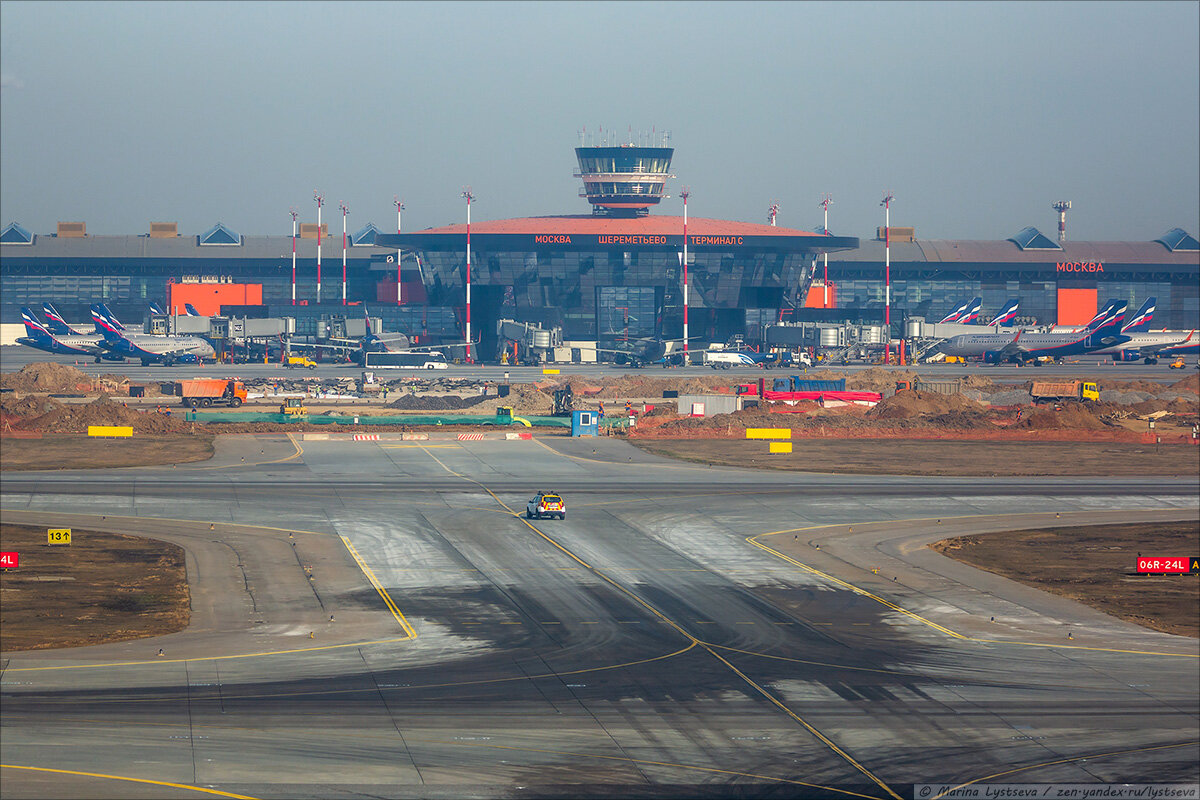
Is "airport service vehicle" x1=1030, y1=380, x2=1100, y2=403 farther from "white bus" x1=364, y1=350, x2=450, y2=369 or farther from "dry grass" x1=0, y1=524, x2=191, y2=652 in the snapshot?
"dry grass" x1=0, y1=524, x2=191, y2=652

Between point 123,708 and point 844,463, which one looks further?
point 844,463

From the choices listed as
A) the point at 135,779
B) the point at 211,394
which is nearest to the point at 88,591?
the point at 135,779

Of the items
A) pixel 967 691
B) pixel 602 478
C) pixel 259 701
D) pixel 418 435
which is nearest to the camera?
pixel 259 701

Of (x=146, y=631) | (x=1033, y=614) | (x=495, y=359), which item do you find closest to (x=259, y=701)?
(x=146, y=631)

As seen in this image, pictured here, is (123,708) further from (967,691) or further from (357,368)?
(357,368)

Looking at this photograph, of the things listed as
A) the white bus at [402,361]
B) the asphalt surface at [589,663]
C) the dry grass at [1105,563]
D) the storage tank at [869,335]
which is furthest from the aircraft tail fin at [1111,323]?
the dry grass at [1105,563]

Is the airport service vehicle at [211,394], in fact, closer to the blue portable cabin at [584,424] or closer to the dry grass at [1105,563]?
the blue portable cabin at [584,424]

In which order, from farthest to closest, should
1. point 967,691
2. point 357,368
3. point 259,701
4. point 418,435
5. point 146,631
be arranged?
point 357,368
point 418,435
point 146,631
point 967,691
point 259,701
